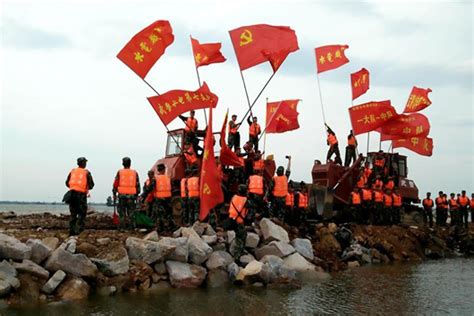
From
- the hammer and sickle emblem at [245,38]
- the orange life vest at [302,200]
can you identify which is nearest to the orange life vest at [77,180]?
the hammer and sickle emblem at [245,38]

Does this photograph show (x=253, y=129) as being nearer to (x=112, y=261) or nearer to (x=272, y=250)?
(x=272, y=250)

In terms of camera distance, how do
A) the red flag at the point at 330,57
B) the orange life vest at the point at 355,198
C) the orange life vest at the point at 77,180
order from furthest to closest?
the orange life vest at the point at 355,198 < the red flag at the point at 330,57 < the orange life vest at the point at 77,180

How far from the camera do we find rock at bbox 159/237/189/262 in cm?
1142

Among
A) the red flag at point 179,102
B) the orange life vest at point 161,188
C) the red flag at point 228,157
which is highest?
the red flag at point 179,102

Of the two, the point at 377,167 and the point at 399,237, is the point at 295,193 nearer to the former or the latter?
the point at 399,237

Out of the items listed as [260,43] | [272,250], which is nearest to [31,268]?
[272,250]

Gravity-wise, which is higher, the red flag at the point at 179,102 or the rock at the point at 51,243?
the red flag at the point at 179,102

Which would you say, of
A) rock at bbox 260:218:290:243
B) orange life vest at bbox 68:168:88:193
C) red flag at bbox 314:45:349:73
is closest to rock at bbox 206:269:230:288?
rock at bbox 260:218:290:243

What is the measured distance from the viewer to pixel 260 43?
52.7ft

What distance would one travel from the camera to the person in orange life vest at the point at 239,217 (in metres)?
12.4

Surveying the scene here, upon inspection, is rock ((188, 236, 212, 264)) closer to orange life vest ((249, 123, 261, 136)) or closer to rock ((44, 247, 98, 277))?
rock ((44, 247, 98, 277))

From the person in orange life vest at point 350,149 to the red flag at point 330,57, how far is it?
3012 millimetres

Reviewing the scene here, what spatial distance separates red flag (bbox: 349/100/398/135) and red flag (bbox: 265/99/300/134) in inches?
96.0

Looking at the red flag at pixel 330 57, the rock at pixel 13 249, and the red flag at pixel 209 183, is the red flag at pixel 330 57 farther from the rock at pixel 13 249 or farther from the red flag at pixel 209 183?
the rock at pixel 13 249
